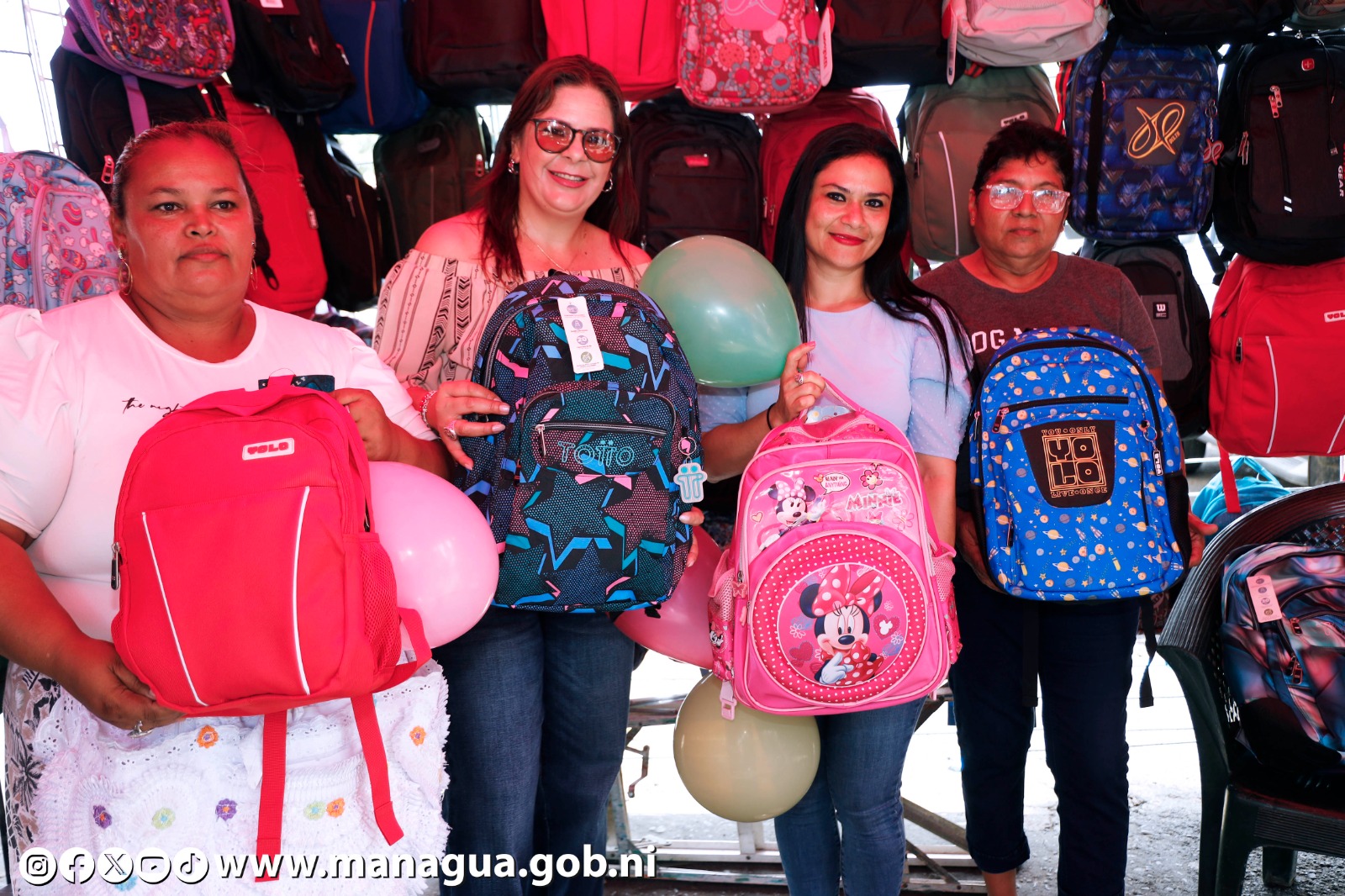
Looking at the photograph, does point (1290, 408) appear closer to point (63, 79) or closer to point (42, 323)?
point (42, 323)

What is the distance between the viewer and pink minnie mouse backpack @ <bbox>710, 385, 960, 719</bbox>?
70.2 inches

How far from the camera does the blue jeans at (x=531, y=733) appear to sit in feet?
6.00

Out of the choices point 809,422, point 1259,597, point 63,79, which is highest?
point 63,79

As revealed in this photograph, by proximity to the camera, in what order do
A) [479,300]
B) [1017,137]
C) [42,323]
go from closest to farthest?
Answer: 1. [42,323]
2. [479,300]
3. [1017,137]

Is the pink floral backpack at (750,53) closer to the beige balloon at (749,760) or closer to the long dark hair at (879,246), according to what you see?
the long dark hair at (879,246)

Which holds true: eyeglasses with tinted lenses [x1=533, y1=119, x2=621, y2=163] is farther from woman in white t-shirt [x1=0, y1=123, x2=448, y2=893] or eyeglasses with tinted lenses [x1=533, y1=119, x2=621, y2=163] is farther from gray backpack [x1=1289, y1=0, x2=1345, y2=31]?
gray backpack [x1=1289, y1=0, x2=1345, y2=31]

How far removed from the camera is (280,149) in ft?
9.65

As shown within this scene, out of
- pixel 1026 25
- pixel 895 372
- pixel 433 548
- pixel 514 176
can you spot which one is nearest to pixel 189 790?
pixel 433 548

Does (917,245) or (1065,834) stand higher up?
(917,245)

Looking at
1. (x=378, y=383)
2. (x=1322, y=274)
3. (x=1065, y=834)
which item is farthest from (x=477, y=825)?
(x=1322, y=274)

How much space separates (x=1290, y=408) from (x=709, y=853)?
7.14 ft

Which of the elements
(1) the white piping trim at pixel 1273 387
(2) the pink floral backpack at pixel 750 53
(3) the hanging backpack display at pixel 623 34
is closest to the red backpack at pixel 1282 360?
(1) the white piping trim at pixel 1273 387

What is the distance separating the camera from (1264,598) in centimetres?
219

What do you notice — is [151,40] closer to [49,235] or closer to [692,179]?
[49,235]
